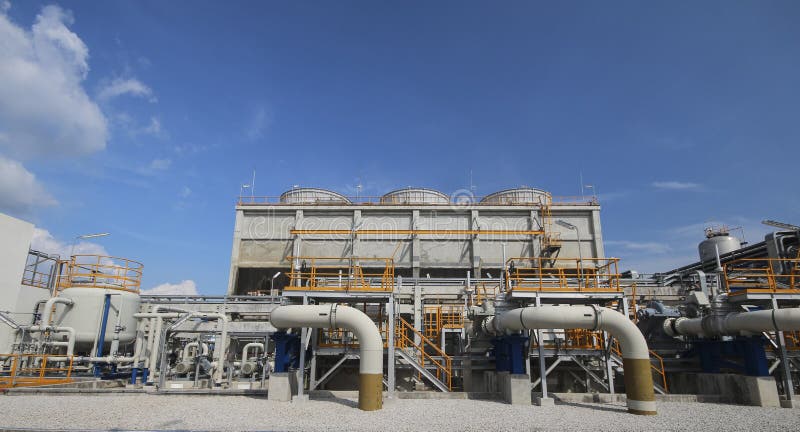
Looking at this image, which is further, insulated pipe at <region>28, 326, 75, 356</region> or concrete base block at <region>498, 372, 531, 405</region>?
insulated pipe at <region>28, 326, 75, 356</region>

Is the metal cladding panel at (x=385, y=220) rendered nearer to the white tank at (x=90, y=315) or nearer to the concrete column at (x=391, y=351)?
the white tank at (x=90, y=315)

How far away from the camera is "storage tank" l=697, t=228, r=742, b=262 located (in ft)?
101

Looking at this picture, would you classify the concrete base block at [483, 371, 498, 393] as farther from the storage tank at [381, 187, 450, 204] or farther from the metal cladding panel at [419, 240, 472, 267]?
the storage tank at [381, 187, 450, 204]

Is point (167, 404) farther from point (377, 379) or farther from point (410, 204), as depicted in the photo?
point (410, 204)

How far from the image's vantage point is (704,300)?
1452 cm

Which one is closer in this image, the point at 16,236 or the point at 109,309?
the point at 109,309

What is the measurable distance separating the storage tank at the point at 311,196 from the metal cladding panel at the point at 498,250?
11.0 metres

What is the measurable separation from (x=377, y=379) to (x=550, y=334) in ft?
30.6

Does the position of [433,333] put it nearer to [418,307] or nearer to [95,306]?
[418,307]

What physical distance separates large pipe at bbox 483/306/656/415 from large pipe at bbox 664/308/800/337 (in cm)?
350

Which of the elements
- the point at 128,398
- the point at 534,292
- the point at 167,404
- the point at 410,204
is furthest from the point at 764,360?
the point at 410,204

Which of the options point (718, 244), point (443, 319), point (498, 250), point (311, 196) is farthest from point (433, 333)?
point (718, 244)

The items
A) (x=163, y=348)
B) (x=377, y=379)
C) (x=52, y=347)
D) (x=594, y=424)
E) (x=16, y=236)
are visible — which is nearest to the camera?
(x=594, y=424)

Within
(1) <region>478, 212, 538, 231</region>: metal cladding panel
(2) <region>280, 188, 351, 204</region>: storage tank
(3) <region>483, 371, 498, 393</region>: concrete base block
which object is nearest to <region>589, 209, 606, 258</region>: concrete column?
(1) <region>478, 212, 538, 231</region>: metal cladding panel
